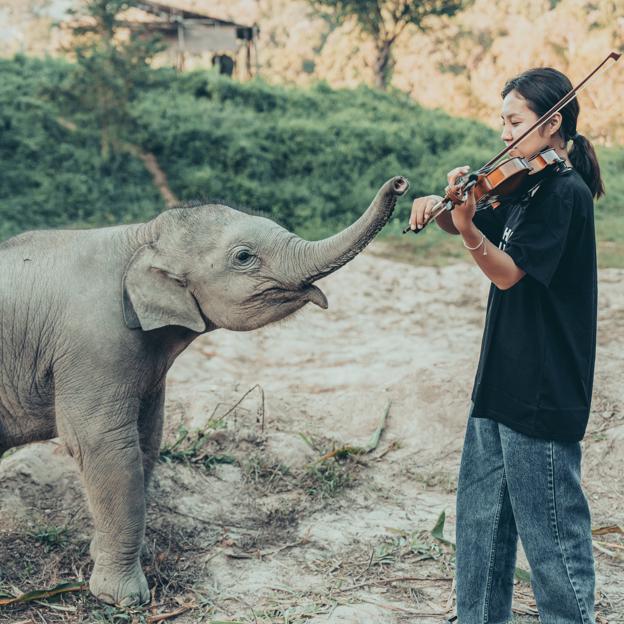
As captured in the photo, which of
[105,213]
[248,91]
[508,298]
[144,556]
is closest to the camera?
[508,298]

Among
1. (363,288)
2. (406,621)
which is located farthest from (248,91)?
(406,621)

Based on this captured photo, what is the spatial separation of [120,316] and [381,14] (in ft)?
68.7

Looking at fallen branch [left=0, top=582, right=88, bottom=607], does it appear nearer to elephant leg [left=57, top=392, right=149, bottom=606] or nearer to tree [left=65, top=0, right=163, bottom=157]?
elephant leg [left=57, top=392, right=149, bottom=606]

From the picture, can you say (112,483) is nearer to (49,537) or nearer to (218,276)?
(49,537)

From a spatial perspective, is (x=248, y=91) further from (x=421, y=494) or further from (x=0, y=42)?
(x=0, y=42)

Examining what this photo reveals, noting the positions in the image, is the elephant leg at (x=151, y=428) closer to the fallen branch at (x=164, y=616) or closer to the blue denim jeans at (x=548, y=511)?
the fallen branch at (x=164, y=616)

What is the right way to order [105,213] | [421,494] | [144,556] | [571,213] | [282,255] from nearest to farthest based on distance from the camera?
[571,213]
[282,255]
[144,556]
[421,494]
[105,213]

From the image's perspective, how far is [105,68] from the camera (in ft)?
43.6

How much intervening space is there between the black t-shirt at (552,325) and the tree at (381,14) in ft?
66.0

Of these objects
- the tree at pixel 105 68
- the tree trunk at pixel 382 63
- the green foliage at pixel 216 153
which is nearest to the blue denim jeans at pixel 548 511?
the green foliage at pixel 216 153

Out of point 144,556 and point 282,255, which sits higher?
point 282,255

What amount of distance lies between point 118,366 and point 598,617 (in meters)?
2.01

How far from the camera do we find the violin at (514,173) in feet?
8.14

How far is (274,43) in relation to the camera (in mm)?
45688
